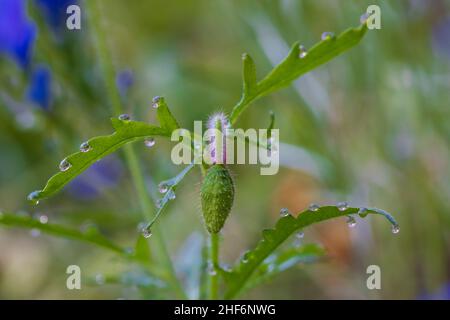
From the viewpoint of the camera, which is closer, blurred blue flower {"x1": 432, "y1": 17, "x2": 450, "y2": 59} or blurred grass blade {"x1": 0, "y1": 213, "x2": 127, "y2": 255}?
blurred grass blade {"x1": 0, "y1": 213, "x2": 127, "y2": 255}

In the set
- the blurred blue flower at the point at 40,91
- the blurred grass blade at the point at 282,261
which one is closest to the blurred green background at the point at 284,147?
the blurred blue flower at the point at 40,91

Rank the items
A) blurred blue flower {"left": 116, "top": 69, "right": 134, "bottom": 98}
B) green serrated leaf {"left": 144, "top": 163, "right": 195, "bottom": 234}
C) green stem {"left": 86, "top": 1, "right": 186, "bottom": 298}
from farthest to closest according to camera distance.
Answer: blurred blue flower {"left": 116, "top": 69, "right": 134, "bottom": 98}
green stem {"left": 86, "top": 1, "right": 186, "bottom": 298}
green serrated leaf {"left": 144, "top": 163, "right": 195, "bottom": 234}

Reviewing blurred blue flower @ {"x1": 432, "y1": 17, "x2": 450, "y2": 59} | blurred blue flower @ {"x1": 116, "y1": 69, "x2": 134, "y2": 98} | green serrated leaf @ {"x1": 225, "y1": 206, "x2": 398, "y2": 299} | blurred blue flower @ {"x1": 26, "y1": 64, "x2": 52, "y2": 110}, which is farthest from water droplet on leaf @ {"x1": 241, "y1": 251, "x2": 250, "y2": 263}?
blurred blue flower @ {"x1": 432, "y1": 17, "x2": 450, "y2": 59}

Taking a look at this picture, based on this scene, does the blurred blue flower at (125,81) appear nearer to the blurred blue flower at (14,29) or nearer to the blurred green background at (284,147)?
the blurred green background at (284,147)

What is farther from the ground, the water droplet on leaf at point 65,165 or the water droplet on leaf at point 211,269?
the water droplet on leaf at point 65,165

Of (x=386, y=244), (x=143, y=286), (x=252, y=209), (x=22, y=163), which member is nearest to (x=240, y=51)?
(x=252, y=209)

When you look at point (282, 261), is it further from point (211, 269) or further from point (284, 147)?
point (284, 147)

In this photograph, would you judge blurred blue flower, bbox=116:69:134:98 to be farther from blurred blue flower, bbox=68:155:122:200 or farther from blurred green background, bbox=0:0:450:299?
blurred blue flower, bbox=68:155:122:200
